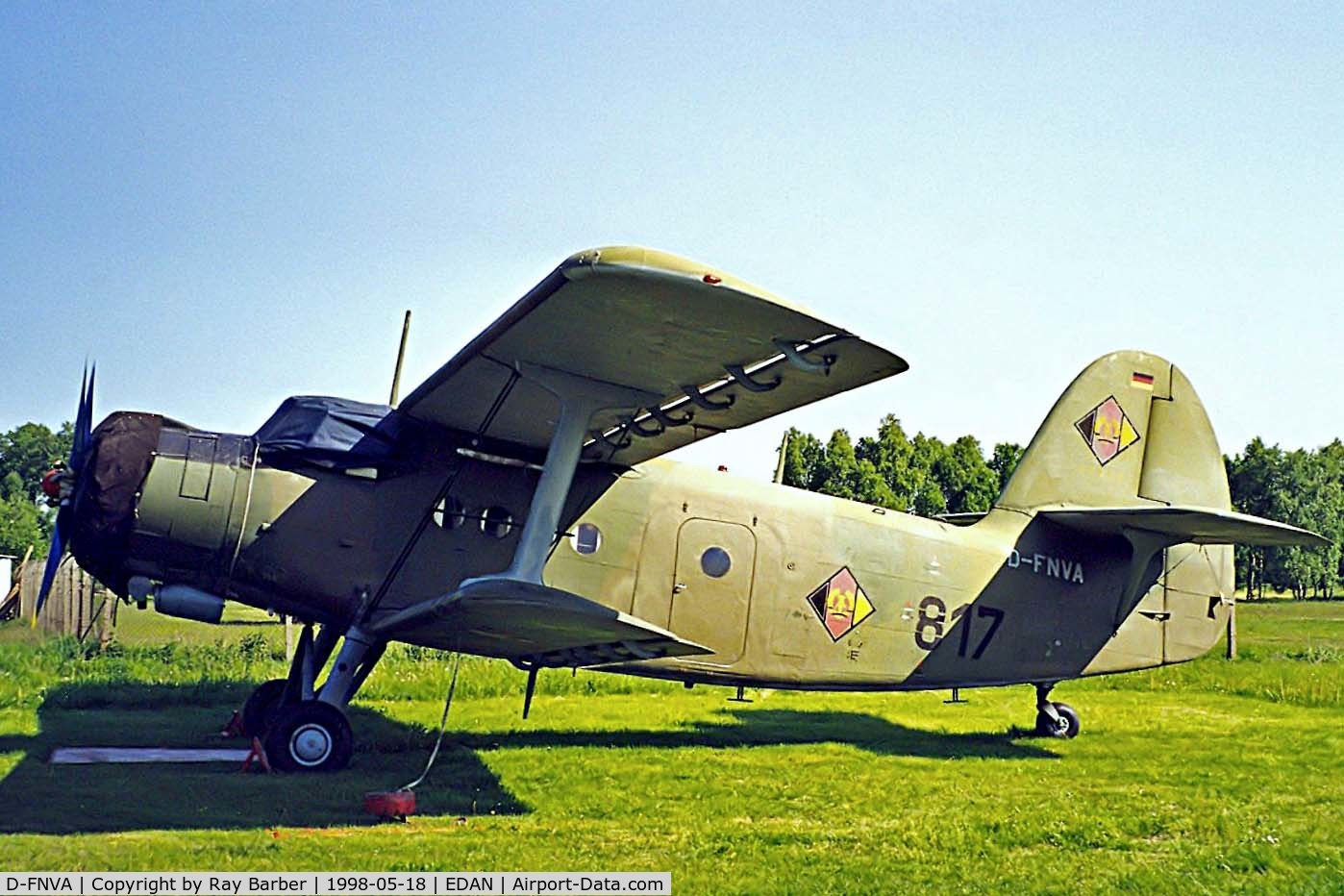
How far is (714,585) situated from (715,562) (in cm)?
21

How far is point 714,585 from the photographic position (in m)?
10.3

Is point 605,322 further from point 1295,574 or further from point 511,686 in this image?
point 1295,574

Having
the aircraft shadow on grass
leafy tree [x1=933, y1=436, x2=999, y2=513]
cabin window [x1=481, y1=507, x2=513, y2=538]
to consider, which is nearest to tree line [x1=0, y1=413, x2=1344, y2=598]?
leafy tree [x1=933, y1=436, x2=999, y2=513]

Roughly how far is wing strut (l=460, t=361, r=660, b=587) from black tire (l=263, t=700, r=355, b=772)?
90.2 inches

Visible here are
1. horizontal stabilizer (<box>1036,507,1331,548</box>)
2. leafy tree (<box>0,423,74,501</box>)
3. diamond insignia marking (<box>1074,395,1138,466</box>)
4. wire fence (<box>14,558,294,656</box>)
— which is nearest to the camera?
horizontal stabilizer (<box>1036,507,1331,548</box>)

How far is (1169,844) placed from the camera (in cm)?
704

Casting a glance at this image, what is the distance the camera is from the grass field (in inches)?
246

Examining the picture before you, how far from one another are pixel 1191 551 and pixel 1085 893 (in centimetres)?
791

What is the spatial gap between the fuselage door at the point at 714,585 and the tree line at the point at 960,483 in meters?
21.1

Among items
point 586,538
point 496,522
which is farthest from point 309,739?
point 586,538

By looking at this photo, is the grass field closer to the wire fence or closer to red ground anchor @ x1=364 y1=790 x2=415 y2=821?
red ground anchor @ x1=364 y1=790 x2=415 y2=821

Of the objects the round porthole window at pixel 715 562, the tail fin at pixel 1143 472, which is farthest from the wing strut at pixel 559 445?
the tail fin at pixel 1143 472

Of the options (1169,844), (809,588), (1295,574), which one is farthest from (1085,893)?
(1295,574)

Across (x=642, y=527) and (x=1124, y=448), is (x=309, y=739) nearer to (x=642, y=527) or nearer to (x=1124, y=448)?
(x=642, y=527)
